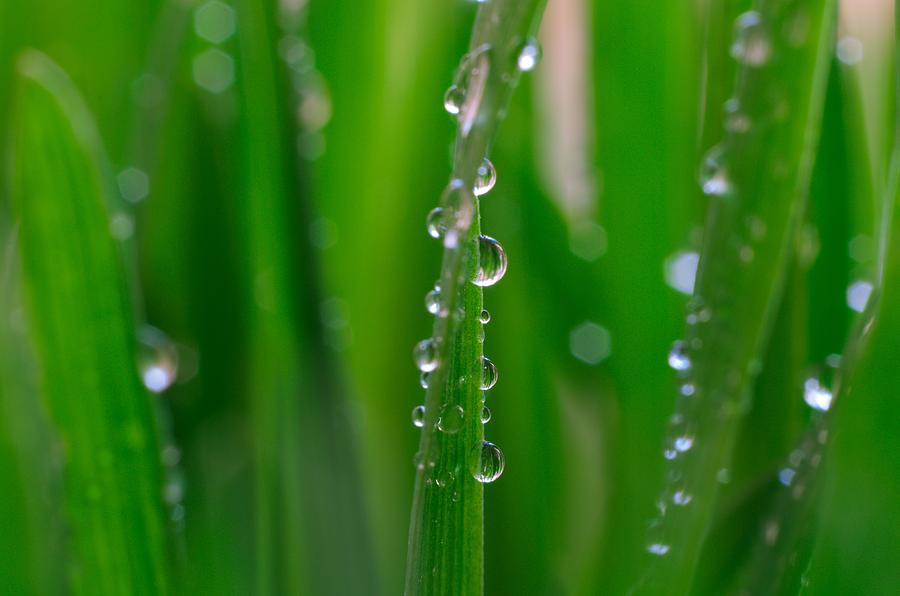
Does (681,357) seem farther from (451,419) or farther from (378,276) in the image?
(378,276)

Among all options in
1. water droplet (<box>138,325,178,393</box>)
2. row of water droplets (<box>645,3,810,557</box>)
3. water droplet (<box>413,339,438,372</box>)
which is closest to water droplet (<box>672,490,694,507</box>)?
row of water droplets (<box>645,3,810,557</box>)

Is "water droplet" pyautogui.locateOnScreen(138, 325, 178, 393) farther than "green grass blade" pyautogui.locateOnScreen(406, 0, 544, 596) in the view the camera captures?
Yes

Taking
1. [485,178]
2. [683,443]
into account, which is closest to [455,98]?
[485,178]

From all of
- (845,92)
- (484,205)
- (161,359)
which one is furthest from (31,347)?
(845,92)

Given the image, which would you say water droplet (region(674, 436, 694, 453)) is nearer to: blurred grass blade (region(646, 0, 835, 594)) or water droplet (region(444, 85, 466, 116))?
blurred grass blade (region(646, 0, 835, 594))

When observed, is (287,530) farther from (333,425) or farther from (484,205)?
(484,205)

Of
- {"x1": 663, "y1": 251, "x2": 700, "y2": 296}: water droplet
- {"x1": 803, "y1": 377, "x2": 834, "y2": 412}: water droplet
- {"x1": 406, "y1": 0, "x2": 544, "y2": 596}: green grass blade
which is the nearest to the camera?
{"x1": 406, "y1": 0, "x2": 544, "y2": 596}: green grass blade

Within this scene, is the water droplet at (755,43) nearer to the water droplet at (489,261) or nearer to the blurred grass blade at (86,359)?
the water droplet at (489,261)

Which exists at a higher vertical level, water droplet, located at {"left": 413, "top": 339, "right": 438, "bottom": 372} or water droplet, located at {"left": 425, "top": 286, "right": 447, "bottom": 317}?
water droplet, located at {"left": 425, "top": 286, "right": 447, "bottom": 317}
